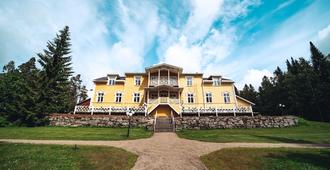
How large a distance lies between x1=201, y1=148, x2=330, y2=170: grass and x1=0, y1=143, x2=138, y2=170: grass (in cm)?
391

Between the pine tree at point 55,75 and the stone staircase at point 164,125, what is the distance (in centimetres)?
1375

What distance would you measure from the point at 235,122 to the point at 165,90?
1132 cm

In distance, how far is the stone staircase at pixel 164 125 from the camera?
16.8m

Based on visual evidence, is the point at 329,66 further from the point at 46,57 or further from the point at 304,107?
the point at 46,57

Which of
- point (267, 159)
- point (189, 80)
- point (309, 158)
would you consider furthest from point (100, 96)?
point (309, 158)

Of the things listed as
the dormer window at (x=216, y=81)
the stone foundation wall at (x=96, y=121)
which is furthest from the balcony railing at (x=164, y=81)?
the stone foundation wall at (x=96, y=121)

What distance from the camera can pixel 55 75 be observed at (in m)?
22.3

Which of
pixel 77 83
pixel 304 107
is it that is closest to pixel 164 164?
pixel 304 107

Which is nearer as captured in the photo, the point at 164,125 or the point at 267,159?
the point at 267,159

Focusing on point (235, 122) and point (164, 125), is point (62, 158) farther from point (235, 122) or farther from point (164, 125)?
point (235, 122)

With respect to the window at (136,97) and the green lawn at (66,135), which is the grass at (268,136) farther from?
the window at (136,97)

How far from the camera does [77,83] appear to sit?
50.8 meters

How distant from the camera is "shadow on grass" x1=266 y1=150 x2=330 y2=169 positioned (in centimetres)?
635

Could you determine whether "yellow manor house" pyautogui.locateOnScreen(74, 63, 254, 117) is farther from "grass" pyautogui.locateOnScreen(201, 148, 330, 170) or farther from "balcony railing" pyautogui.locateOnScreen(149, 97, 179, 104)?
"grass" pyautogui.locateOnScreen(201, 148, 330, 170)
